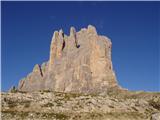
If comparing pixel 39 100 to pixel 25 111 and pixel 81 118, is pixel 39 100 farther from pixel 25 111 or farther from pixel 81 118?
pixel 81 118

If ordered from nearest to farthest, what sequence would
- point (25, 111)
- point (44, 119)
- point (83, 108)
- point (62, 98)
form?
1. point (44, 119)
2. point (25, 111)
3. point (83, 108)
4. point (62, 98)

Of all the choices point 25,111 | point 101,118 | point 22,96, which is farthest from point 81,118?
point 22,96

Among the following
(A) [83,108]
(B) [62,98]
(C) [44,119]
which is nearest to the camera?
(C) [44,119]

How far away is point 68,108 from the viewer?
227ft

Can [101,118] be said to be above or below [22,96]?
below

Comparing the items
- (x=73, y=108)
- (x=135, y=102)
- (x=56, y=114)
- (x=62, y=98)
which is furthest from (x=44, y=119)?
(x=135, y=102)

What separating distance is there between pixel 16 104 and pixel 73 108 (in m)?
11.0

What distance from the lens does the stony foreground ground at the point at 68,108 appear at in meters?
63.7

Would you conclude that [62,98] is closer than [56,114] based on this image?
No

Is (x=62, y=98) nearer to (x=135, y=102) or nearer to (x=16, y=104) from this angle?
(x=16, y=104)

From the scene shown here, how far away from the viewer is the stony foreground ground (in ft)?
209

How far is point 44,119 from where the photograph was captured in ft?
200

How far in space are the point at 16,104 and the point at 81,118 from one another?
1366 centimetres

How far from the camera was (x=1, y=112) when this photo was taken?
63.1m
